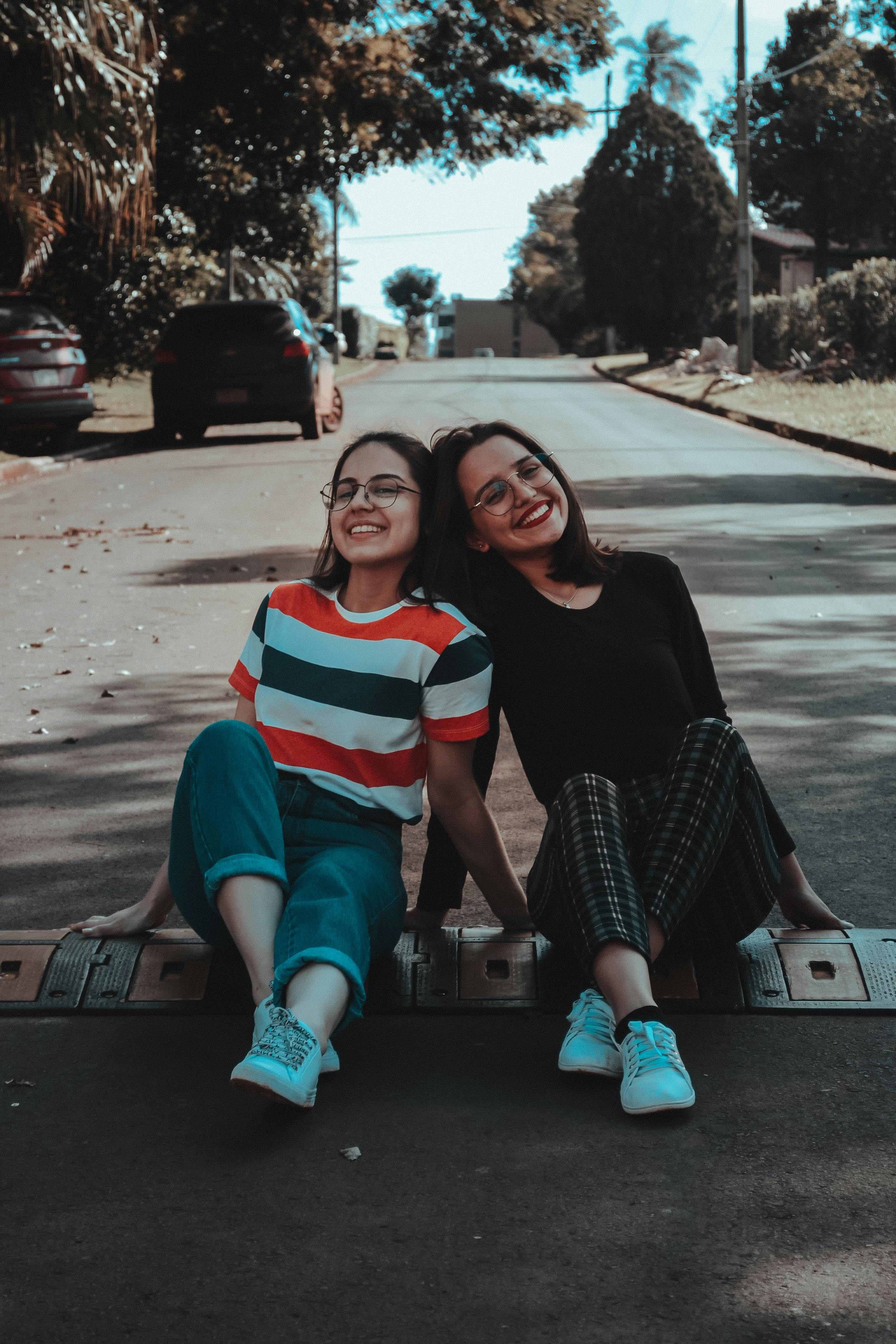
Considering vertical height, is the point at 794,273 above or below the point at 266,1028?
above

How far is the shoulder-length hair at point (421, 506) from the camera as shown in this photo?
→ 3.35 meters

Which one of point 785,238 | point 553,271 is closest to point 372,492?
point 785,238

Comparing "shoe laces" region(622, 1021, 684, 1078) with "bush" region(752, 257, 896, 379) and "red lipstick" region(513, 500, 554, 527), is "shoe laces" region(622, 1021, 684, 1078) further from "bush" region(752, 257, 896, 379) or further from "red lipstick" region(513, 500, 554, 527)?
"bush" region(752, 257, 896, 379)

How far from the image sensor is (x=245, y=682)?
3.37 metres

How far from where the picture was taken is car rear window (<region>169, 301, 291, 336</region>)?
1733cm

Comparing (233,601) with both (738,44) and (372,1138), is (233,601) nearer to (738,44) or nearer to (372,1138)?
(372,1138)

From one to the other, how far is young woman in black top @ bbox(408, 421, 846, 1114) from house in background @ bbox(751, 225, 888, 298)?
54.0 m

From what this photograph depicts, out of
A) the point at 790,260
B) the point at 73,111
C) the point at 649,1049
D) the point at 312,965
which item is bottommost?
the point at 649,1049

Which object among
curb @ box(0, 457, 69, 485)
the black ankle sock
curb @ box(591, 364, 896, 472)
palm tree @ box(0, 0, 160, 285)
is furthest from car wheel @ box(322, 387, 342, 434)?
the black ankle sock

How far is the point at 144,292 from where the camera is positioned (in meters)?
22.5

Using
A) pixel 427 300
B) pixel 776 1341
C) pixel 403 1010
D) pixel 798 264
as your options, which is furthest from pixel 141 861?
pixel 427 300

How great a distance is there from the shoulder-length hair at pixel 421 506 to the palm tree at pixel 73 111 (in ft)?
34.6

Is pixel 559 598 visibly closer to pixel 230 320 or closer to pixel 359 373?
pixel 230 320

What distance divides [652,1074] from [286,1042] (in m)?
0.66
